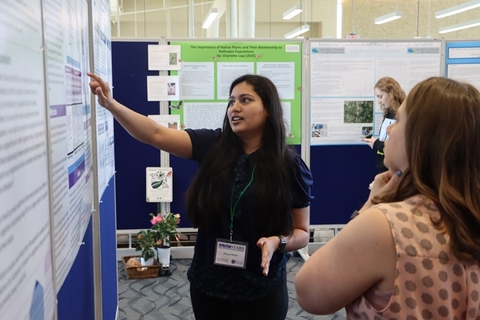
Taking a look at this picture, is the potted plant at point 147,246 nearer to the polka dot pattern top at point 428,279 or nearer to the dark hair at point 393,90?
the dark hair at point 393,90

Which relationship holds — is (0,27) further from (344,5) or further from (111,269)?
(344,5)

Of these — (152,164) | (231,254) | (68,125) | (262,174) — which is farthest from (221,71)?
(68,125)

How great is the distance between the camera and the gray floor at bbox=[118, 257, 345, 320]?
3.38 m

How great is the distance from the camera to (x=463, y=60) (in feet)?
15.1

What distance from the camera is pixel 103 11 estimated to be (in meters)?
2.30

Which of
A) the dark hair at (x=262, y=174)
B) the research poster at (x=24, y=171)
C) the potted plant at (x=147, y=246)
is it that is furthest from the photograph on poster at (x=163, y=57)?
the research poster at (x=24, y=171)

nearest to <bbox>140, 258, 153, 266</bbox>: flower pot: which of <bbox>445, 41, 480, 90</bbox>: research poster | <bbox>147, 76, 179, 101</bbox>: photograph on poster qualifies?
<bbox>147, 76, 179, 101</bbox>: photograph on poster

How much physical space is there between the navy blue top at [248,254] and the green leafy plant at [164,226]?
2448 millimetres

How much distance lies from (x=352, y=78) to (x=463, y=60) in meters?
1.10

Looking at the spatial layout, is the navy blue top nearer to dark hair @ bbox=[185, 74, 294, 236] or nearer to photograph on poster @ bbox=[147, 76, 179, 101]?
dark hair @ bbox=[185, 74, 294, 236]

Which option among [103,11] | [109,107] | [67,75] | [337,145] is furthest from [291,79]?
[67,75]

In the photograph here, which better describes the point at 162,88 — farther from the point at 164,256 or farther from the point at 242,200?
the point at 242,200

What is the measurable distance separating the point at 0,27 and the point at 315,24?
46.5 feet

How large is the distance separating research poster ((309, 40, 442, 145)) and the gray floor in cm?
134
